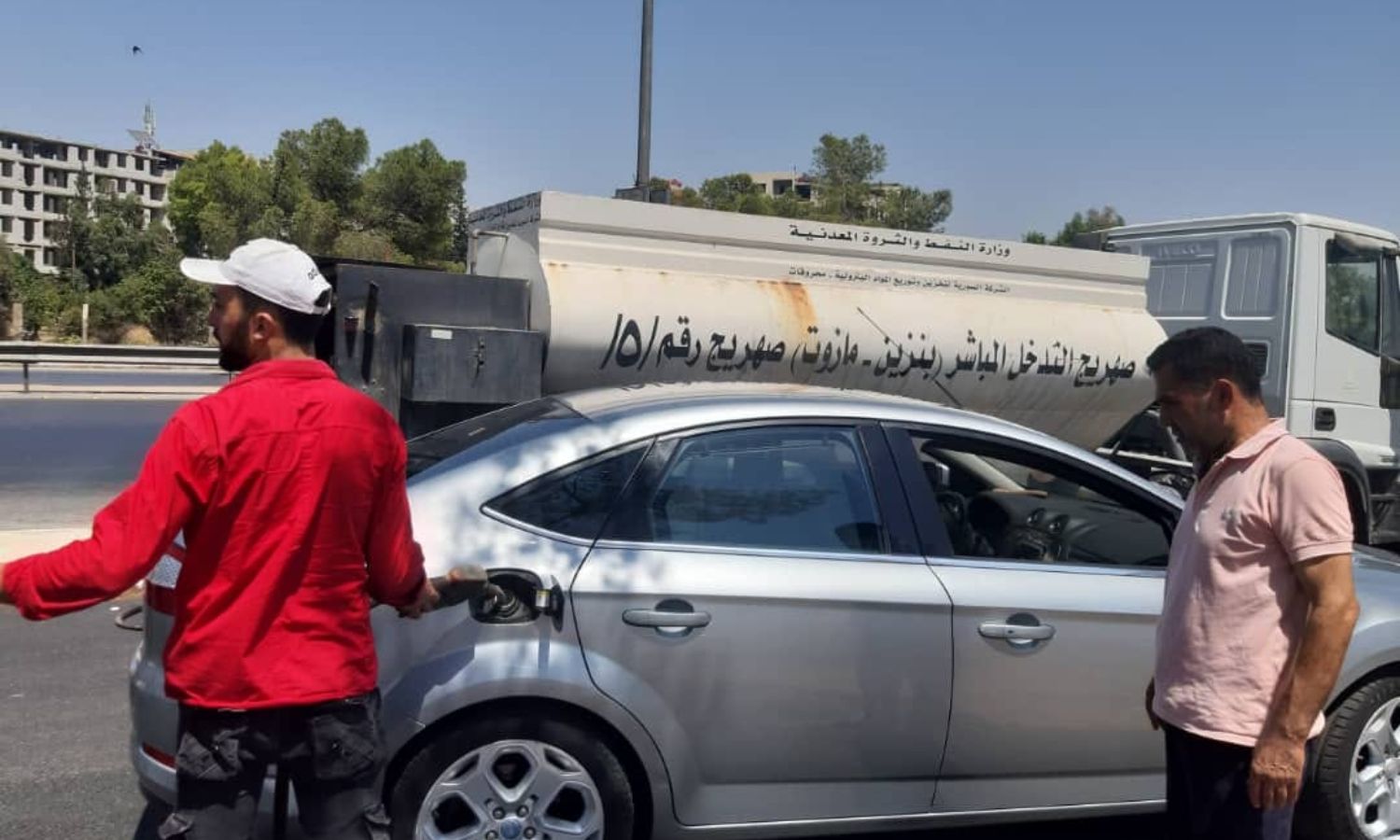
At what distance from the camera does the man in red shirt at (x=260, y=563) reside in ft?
7.18

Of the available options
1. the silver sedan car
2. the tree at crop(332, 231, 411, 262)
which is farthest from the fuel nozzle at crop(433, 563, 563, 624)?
the tree at crop(332, 231, 411, 262)

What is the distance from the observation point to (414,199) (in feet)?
121

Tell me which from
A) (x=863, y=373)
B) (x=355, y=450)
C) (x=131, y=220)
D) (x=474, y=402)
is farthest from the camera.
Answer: (x=131, y=220)

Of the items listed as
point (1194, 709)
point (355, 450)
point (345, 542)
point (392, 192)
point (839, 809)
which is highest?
point (392, 192)

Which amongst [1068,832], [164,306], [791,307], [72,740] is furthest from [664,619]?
[164,306]

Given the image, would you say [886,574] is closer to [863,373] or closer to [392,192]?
[863,373]

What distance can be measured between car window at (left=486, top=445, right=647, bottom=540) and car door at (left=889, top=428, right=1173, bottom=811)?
0.91m

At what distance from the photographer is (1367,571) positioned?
13.2ft

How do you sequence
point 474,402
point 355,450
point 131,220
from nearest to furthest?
point 355,450 < point 474,402 < point 131,220

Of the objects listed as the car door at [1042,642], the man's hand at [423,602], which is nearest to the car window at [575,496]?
Answer: the man's hand at [423,602]

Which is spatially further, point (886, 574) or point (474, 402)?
point (474, 402)

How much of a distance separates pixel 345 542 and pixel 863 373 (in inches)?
212

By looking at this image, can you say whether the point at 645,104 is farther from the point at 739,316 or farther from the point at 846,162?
the point at 846,162

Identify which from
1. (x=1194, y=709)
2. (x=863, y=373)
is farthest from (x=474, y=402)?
(x=1194, y=709)
